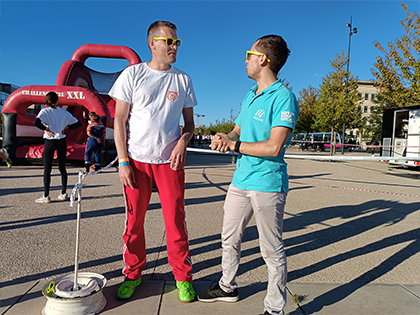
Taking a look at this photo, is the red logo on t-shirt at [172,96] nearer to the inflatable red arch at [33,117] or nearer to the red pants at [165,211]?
the red pants at [165,211]

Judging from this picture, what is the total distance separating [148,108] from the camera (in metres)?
2.34

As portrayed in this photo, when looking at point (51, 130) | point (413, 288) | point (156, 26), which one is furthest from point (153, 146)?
point (51, 130)

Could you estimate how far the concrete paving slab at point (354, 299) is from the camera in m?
2.27

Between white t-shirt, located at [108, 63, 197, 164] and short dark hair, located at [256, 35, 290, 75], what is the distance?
28.1 inches

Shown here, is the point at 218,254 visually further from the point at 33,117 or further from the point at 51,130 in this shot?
the point at 33,117

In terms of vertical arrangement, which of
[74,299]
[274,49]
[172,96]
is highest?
[274,49]

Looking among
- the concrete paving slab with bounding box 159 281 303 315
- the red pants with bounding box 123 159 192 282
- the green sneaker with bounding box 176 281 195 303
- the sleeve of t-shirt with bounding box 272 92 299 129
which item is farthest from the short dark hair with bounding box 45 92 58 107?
the sleeve of t-shirt with bounding box 272 92 299 129

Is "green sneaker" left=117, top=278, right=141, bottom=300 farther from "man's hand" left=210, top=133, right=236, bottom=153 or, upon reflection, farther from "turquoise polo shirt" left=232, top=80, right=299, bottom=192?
"man's hand" left=210, top=133, right=236, bottom=153

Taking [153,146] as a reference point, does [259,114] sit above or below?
above

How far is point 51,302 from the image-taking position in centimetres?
205

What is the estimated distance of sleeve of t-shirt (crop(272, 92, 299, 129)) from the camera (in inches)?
77.5

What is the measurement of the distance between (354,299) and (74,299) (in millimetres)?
2094

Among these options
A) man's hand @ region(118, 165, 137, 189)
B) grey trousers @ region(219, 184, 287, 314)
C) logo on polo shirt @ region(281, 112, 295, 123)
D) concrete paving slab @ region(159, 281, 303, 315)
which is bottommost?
concrete paving slab @ region(159, 281, 303, 315)

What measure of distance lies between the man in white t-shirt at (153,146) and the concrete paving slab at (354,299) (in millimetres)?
929
